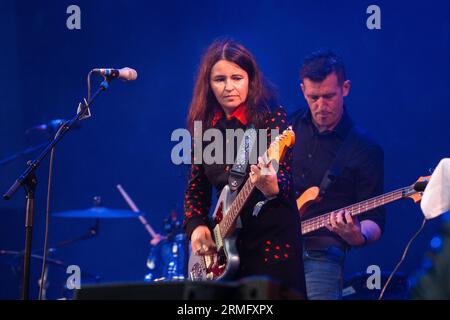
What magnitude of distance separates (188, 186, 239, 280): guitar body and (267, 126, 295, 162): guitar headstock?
27 centimetres

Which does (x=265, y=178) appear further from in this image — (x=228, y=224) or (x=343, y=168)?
(x=343, y=168)

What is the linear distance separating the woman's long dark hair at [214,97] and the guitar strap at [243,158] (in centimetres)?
5

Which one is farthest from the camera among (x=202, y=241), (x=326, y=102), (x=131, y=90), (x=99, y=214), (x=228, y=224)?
(x=131, y=90)

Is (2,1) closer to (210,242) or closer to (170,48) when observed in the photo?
(170,48)

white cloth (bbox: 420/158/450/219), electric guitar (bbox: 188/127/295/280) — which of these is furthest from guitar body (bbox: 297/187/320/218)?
white cloth (bbox: 420/158/450/219)

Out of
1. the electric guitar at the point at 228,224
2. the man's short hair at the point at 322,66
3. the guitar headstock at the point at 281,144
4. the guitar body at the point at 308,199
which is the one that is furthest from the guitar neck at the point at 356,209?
the guitar headstock at the point at 281,144

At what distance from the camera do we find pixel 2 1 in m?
5.70

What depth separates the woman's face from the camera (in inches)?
120

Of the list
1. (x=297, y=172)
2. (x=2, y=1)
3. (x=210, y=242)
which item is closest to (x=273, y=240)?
(x=210, y=242)

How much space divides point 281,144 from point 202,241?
0.57 metres

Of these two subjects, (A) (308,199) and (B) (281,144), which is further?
(A) (308,199)

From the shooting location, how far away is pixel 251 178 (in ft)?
8.81

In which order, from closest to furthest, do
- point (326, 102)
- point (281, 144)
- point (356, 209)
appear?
point (281, 144) → point (356, 209) → point (326, 102)

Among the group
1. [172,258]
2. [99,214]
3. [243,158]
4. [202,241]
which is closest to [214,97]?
[243,158]
